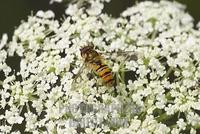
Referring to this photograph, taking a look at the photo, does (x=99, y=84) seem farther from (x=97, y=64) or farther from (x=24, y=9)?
(x=24, y=9)

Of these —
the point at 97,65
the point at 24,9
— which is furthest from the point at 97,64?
the point at 24,9

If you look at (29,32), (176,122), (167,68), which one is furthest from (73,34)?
(176,122)

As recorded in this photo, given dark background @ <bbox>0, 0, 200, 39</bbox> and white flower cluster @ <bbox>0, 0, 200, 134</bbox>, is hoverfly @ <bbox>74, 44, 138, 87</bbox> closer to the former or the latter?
white flower cluster @ <bbox>0, 0, 200, 134</bbox>

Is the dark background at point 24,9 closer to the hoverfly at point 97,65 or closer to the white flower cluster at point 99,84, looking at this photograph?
the white flower cluster at point 99,84

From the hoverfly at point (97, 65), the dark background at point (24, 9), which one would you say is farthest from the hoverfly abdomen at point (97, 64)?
the dark background at point (24, 9)

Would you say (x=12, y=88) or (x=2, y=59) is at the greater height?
(x=2, y=59)

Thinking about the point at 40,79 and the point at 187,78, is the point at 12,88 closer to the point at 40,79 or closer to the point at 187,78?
the point at 40,79
